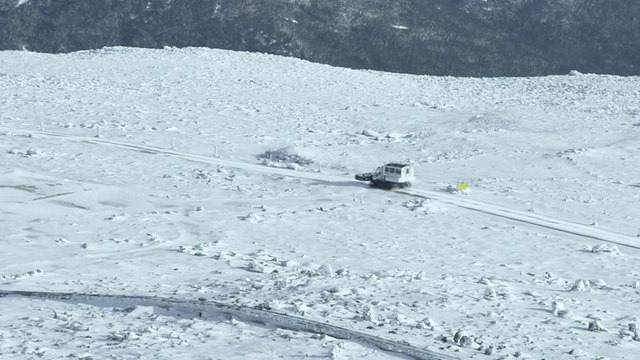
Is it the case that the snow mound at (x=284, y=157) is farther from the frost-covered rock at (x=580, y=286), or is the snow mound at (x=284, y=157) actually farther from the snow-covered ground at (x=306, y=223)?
the frost-covered rock at (x=580, y=286)

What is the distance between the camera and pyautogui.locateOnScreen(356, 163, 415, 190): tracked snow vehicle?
44.8 meters

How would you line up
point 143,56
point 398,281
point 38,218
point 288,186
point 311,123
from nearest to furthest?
point 398,281, point 38,218, point 288,186, point 311,123, point 143,56

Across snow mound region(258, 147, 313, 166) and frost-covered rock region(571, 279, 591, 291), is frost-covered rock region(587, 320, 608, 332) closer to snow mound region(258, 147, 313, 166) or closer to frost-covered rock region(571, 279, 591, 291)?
frost-covered rock region(571, 279, 591, 291)

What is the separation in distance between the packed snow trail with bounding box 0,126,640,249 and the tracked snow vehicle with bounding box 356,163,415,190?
433mm

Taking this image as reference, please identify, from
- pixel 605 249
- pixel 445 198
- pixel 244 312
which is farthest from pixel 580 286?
pixel 445 198

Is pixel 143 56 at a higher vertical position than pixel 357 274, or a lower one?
higher

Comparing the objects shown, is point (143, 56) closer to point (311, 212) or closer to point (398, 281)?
point (311, 212)

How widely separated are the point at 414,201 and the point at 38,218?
17.4 m

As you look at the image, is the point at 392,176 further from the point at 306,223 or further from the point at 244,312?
the point at 244,312

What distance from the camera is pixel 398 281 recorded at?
97.8 feet

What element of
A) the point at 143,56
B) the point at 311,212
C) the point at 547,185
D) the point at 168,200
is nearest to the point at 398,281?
the point at 311,212

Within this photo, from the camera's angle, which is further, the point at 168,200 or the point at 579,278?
the point at 168,200

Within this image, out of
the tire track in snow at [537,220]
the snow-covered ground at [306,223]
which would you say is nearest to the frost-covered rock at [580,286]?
the snow-covered ground at [306,223]

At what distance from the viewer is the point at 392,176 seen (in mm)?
45125
